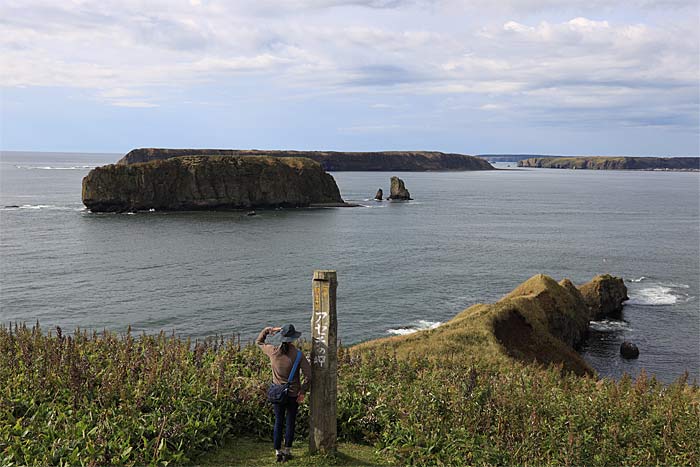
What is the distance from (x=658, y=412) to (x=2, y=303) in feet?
162

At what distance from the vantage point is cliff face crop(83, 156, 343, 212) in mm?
118938

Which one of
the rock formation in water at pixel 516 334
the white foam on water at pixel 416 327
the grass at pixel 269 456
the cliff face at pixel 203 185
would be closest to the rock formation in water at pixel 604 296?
the rock formation in water at pixel 516 334

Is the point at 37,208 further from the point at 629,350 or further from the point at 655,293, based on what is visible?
the point at 629,350

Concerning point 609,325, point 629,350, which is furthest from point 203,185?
point 629,350

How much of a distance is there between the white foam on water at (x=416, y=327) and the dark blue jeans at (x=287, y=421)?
105 ft

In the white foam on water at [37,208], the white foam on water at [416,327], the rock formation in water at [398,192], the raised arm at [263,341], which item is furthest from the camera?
the rock formation in water at [398,192]

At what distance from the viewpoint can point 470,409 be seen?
10945 mm

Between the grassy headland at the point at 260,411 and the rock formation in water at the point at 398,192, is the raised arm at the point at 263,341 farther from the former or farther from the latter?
the rock formation in water at the point at 398,192

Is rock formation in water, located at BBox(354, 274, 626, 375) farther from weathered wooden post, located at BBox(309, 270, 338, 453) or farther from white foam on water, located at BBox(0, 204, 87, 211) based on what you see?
white foam on water, located at BBox(0, 204, 87, 211)

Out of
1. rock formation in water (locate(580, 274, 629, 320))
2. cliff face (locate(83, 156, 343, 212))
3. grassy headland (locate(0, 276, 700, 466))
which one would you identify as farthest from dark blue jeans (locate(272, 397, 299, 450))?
cliff face (locate(83, 156, 343, 212))

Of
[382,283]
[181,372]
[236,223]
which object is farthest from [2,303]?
[236,223]

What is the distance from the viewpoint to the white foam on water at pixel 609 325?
46953mm

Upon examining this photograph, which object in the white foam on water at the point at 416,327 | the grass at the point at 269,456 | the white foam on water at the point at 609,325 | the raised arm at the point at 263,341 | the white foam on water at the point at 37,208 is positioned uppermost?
the raised arm at the point at 263,341

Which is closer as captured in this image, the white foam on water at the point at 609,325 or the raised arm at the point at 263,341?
the raised arm at the point at 263,341
